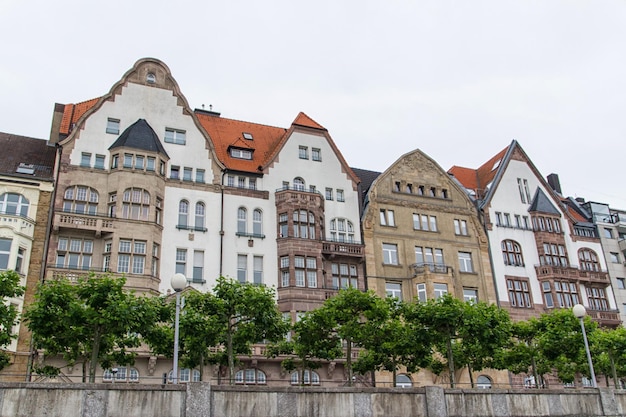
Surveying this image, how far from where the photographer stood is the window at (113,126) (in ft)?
140

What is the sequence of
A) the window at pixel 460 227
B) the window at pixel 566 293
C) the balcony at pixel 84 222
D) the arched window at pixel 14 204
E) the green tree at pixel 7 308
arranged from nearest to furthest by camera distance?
the green tree at pixel 7 308 < the balcony at pixel 84 222 < the arched window at pixel 14 204 < the window at pixel 566 293 < the window at pixel 460 227

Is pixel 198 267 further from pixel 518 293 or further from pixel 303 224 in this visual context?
pixel 518 293

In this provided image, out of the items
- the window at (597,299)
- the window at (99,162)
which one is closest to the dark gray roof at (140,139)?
the window at (99,162)

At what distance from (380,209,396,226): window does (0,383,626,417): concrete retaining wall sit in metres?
20.8

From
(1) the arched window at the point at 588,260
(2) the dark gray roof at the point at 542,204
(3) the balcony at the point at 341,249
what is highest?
(2) the dark gray roof at the point at 542,204

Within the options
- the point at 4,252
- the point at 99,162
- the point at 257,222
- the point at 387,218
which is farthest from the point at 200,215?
the point at 387,218

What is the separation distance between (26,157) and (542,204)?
135ft

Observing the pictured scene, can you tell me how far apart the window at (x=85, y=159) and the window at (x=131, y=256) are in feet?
19.5

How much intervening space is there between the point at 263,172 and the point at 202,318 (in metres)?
17.3

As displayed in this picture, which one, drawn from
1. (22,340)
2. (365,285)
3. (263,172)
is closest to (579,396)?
(365,285)

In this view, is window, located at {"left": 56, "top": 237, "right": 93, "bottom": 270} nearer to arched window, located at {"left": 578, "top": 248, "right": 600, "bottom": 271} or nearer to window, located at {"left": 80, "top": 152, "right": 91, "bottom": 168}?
window, located at {"left": 80, "top": 152, "right": 91, "bottom": 168}

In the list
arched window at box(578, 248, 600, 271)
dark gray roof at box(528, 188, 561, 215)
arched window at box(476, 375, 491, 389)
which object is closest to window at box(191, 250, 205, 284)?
arched window at box(476, 375, 491, 389)

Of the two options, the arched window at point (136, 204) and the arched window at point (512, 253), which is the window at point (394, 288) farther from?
the arched window at point (136, 204)

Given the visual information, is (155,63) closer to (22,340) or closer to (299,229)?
(299,229)
